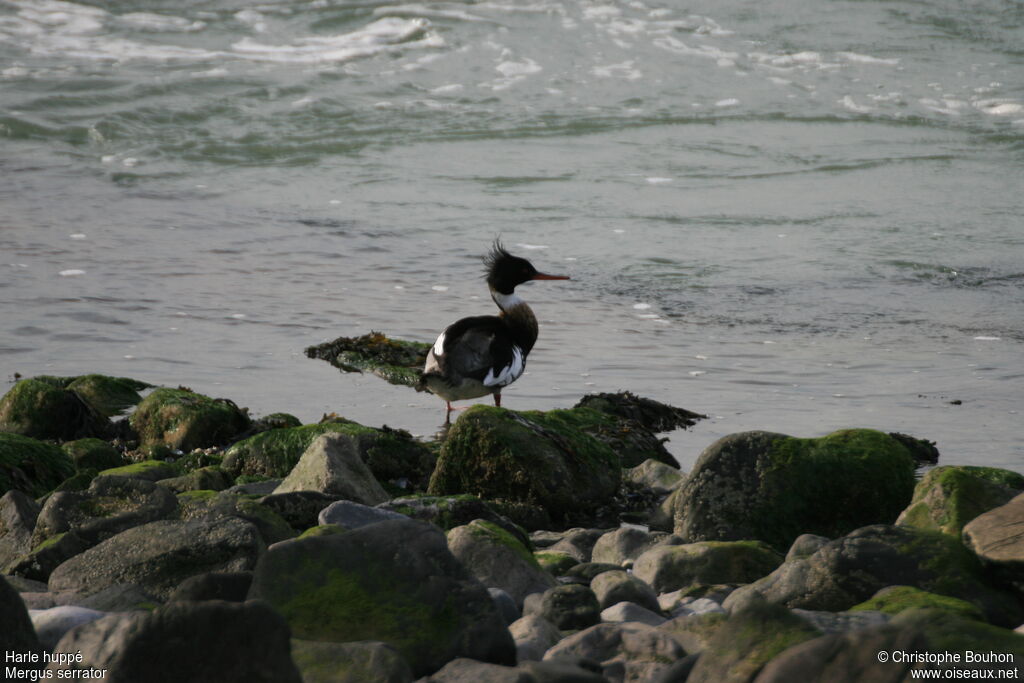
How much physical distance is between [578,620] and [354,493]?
1699mm

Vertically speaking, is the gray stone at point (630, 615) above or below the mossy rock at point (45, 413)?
above

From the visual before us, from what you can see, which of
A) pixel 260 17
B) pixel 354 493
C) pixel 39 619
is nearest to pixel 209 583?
pixel 39 619

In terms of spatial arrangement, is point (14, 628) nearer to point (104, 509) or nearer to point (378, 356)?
point (104, 509)

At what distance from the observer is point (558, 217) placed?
13609 millimetres

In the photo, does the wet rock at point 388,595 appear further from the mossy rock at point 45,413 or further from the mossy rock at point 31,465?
the mossy rock at point 45,413

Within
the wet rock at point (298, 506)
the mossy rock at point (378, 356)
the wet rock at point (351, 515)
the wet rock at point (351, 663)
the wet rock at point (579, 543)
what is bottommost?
the mossy rock at point (378, 356)

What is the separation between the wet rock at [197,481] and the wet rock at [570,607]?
2.22 meters

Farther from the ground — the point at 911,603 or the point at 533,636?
the point at 911,603

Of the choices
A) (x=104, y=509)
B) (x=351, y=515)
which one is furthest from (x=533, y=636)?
(x=104, y=509)

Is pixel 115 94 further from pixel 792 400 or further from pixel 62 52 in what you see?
pixel 792 400

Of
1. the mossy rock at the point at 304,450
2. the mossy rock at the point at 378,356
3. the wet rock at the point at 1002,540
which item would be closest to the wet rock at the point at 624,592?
the wet rock at the point at 1002,540

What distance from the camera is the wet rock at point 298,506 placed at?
421 centimetres

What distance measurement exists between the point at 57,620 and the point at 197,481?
A: 7.22 ft

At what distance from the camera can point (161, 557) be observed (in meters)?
3.49
